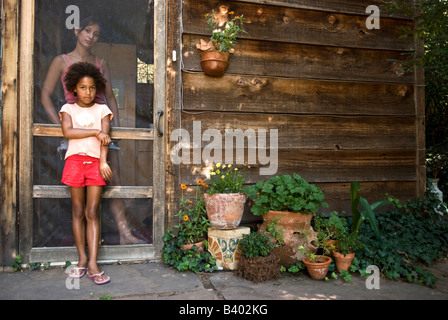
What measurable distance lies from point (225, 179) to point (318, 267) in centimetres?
102

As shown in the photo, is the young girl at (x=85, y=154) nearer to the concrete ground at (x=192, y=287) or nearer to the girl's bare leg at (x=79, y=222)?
the girl's bare leg at (x=79, y=222)

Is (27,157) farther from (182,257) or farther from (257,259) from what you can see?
(257,259)

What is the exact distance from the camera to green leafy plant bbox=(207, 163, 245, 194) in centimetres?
282

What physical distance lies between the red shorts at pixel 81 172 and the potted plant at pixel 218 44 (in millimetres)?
1259

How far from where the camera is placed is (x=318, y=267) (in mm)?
2529

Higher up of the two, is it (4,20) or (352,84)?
(4,20)

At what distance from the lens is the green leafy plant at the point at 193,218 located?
287cm

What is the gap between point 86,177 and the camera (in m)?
2.63

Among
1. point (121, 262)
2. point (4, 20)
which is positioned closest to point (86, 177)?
point (121, 262)

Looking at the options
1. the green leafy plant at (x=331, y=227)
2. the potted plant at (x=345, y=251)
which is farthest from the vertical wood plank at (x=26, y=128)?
the potted plant at (x=345, y=251)

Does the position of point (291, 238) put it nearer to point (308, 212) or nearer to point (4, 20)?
point (308, 212)

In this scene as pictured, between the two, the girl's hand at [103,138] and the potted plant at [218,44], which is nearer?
the girl's hand at [103,138]
